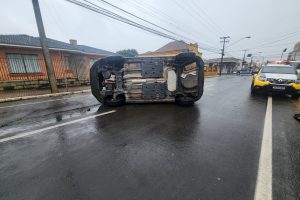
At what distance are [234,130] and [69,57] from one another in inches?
737

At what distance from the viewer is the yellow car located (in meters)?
7.37

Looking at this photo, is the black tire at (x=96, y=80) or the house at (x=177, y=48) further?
the house at (x=177, y=48)

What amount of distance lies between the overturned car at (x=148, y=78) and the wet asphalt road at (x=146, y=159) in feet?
5.59

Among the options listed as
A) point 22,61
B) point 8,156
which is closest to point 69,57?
point 22,61

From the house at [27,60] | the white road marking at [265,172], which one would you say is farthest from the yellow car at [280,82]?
the house at [27,60]

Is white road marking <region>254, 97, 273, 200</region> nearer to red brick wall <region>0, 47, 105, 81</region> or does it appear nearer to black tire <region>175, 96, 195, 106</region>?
black tire <region>175, 96, 195, 106</region>

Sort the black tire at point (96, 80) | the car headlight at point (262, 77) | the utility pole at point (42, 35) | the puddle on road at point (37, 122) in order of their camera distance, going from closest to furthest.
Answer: the puddle on road at point (37, 122) → the black tire at point (96, 80) → the car headlight at point (262, 77) → the utility pole at point (42, 35)

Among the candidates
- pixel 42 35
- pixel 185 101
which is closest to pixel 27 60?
pixel 42 35

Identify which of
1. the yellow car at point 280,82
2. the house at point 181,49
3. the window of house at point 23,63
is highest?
the house at point 181,49

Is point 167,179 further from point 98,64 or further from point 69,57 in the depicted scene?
point 69,57

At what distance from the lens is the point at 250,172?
2.30 m

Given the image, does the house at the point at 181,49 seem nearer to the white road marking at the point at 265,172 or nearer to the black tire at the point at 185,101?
the black tire at the point at 185,101

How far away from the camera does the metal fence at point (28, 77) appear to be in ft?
36.2

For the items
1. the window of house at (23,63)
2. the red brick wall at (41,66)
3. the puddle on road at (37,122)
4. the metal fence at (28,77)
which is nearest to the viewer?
the puddle on road at (37,122)
